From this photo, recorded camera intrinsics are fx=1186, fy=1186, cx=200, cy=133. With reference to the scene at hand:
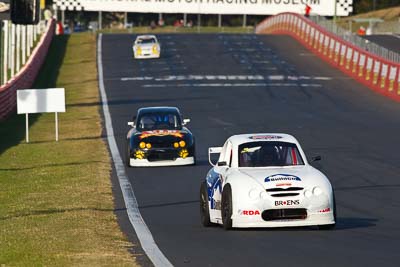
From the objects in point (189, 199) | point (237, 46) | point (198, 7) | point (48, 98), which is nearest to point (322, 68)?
point (237, 46)

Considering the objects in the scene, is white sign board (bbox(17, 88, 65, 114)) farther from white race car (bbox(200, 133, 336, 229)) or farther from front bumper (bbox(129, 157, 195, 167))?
white race car (bbox(200, 133, 336, 229))

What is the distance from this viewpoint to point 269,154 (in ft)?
51.6

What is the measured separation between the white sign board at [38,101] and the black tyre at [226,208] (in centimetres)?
1654

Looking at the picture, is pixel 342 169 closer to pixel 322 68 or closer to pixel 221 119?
pixel 221 119

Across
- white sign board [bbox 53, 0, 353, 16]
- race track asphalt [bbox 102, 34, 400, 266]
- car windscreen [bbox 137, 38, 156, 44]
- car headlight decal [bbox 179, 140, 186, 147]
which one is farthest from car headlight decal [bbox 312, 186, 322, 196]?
white sign board [bbox 53, 0, 353, 16]

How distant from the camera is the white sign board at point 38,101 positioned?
31078 millimetres

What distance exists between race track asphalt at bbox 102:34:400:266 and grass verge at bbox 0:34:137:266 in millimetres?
595

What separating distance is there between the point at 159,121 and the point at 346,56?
31734mm

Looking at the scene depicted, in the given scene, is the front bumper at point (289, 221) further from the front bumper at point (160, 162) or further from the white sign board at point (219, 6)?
the white sign board at point (219, 6)

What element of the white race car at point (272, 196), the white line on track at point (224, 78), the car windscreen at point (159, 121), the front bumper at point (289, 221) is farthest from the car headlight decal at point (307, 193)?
the white line on track at point (224, 78)

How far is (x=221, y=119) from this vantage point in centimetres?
3756

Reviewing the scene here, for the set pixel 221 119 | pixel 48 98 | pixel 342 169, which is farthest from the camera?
pixel 221 119

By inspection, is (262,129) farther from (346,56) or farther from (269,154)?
(346,56)

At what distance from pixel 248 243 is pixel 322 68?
4480cm
